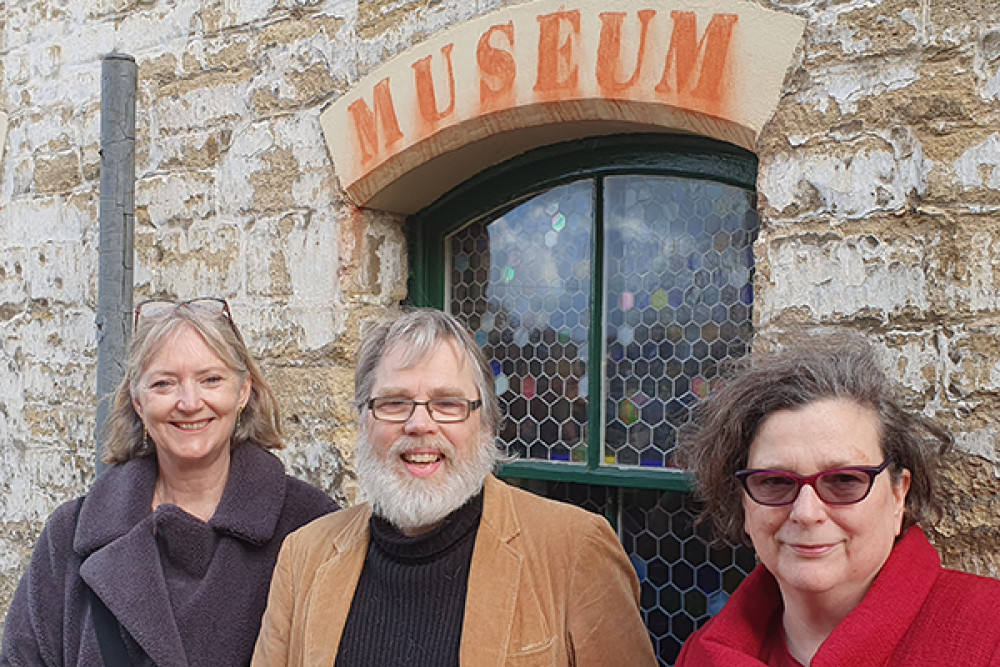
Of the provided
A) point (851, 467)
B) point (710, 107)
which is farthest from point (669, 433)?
point (851, 467)

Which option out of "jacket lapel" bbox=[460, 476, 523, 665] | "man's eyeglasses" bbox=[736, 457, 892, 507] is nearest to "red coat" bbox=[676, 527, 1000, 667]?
"man's eyeglasses" bbox=[736, 457, 892, 507]

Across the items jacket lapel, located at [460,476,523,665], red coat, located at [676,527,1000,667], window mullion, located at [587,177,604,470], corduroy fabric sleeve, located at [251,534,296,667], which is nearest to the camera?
red coat, located at [676,527,1000,667]

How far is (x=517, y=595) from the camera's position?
2021 mm

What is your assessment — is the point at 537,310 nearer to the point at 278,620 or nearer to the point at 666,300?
the point at 666,300

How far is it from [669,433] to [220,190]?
5.75 ft

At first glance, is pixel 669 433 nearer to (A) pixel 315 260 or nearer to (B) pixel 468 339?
(B) pixel 468 339

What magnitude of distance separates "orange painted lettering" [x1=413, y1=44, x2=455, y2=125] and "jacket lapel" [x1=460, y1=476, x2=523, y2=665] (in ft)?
4.22

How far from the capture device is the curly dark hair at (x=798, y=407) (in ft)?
5.70

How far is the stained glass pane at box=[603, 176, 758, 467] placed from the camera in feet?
9.48

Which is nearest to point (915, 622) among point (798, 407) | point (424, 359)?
point (798, 407)

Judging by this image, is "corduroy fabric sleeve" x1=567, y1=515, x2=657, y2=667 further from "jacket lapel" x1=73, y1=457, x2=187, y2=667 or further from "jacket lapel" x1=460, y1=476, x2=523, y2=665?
"jacket lapel" x1=73, y1=457, x2=187, y2=667

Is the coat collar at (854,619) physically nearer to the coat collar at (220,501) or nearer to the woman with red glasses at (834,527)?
the woman with red glasses at (834,527)

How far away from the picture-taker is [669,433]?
299 cm

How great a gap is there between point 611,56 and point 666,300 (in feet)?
2.39
